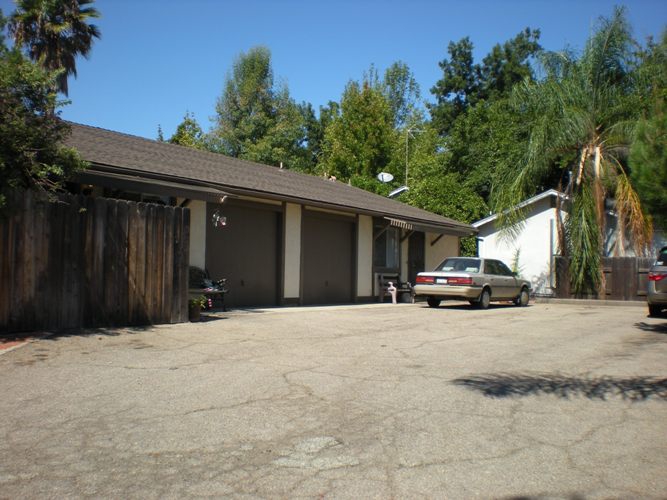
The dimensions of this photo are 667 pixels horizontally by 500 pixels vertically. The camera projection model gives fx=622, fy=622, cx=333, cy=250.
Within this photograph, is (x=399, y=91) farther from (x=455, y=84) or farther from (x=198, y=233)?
(x=198, y=233)

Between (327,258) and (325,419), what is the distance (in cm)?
1381

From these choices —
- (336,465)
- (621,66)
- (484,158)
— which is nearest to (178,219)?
(336,465)

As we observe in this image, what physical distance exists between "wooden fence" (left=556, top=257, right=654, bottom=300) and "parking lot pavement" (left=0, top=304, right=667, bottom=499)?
48.8 ft

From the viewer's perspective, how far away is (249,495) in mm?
3658

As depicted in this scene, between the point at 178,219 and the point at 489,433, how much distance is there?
761 centimetres

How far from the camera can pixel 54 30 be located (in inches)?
927

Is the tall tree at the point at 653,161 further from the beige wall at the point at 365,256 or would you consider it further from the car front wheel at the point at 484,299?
the beige wall at the point at 365,256

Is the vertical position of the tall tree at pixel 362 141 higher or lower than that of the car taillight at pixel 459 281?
higher

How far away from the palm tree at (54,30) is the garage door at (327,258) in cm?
1233

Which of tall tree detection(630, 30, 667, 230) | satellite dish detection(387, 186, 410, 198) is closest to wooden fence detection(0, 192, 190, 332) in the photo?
tall tree detection(630, 30, 667, 230)

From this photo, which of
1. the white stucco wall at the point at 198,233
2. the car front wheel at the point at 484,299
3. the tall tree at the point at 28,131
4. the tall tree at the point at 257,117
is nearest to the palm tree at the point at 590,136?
the car front wheel at the point at 484,299

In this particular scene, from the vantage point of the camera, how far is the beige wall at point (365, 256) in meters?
20.3

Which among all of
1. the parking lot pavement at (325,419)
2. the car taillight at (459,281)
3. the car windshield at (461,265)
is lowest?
the parking lot pavement at (325,419)

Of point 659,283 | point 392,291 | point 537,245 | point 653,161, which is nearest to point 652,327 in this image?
point 659,283
